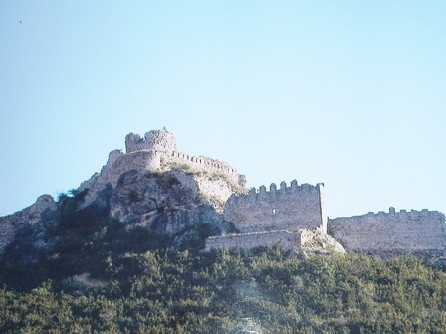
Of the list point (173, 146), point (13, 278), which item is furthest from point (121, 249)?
point (173, 146)

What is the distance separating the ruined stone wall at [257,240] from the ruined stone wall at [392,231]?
3835mm

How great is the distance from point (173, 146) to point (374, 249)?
14419 mm

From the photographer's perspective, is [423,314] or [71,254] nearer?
[423,314]

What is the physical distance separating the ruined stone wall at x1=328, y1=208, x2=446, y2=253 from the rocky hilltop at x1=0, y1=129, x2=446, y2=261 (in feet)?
0.16

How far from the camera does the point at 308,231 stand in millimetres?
39594

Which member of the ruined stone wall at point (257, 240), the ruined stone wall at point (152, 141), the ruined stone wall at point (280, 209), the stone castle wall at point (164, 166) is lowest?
the ruined stone wall at point (257, 240)

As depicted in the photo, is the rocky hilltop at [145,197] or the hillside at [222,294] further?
the rocky hilltop at [145,197]

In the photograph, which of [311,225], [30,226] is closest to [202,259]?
[311,225]

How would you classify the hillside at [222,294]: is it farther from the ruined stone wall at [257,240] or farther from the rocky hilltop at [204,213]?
the rocky hilltop at [204,213]

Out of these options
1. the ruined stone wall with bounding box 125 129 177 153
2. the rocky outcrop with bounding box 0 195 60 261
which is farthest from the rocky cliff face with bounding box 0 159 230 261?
the ruined stone wall with bounding box 125 129 177 153

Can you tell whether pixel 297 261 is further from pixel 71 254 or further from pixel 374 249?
pixel 71 254

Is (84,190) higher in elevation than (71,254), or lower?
higher

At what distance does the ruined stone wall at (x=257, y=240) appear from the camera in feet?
127

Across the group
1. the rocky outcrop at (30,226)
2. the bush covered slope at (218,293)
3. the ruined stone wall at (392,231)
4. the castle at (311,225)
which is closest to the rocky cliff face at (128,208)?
the rocky outcrop at (30,226)
